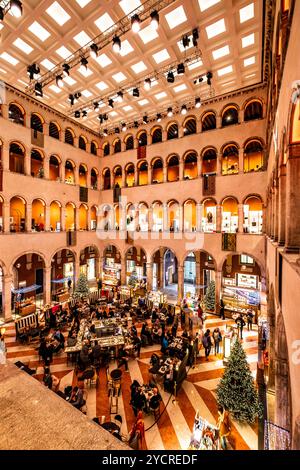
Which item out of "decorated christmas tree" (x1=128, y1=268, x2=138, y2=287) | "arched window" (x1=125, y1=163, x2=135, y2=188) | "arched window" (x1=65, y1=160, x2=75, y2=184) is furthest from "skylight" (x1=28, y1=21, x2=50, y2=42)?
"decorated christmas tree" (x1=128, y1=268, x2=138, y2=287)

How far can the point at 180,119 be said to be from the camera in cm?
1836

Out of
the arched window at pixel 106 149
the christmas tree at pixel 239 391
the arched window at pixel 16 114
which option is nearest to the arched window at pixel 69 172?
the arched window at pixel 106 149

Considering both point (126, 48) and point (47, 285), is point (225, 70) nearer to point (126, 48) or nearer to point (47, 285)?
point (126, 48)

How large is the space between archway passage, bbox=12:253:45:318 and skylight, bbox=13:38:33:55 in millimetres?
13466

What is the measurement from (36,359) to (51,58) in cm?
1553

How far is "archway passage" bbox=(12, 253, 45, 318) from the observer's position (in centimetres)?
1649

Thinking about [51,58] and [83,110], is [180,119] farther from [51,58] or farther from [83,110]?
[51,58]

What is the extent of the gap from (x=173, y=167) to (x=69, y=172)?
9.87 metres

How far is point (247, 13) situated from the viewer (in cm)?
971

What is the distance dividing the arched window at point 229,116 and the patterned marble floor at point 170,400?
14467 mm

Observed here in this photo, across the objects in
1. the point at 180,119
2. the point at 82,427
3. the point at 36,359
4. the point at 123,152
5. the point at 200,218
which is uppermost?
the point at 180,119

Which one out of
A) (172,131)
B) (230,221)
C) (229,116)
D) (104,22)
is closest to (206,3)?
(104,22)

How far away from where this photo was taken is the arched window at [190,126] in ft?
59.5

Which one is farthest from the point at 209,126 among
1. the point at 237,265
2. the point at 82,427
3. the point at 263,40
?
the point at 82,427
